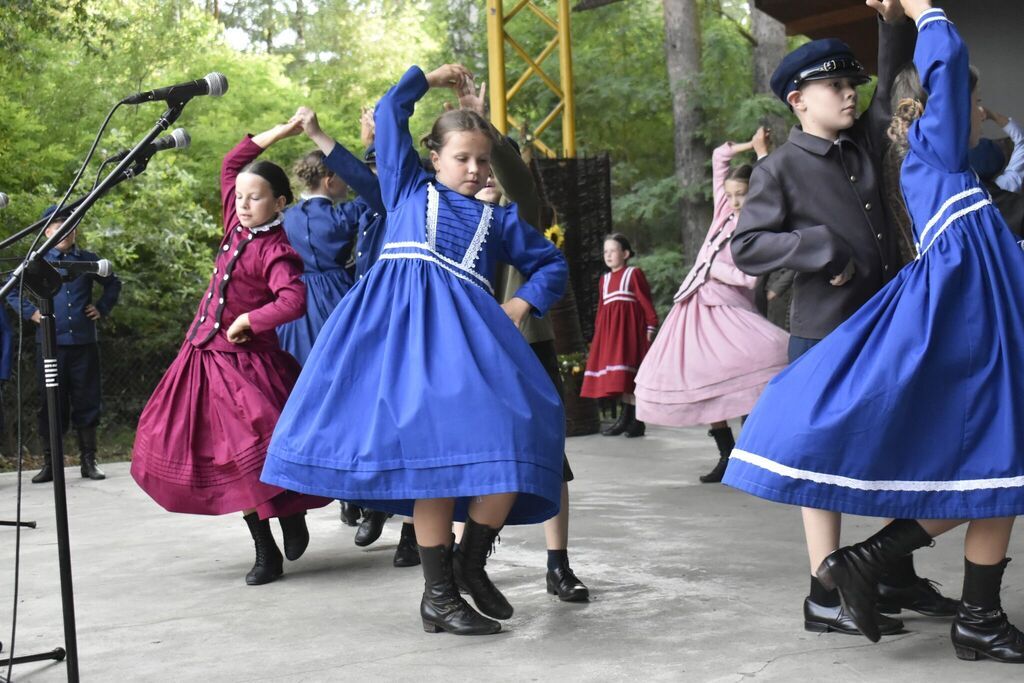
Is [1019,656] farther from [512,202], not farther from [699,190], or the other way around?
[699,190]

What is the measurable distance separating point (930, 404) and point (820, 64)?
1207mm

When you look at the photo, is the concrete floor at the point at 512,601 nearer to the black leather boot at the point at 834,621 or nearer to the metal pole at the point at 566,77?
the black leather boot at the point at 834,621

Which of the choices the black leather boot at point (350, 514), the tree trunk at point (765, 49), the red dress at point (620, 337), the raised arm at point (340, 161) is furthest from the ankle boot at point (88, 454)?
the tree trunk at point (765, 49)

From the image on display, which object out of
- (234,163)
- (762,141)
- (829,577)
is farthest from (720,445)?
(829,577)

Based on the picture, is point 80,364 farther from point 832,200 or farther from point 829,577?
point 829,577

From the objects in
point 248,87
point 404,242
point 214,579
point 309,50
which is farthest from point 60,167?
point 309,50

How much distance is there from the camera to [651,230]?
2067 centimetres

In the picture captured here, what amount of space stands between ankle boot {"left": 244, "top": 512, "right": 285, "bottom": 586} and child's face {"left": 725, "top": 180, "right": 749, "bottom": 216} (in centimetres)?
320

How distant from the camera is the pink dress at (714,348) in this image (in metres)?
6.73

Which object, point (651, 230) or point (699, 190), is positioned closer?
point (699, 190)

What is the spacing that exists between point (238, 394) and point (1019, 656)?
9.27ft

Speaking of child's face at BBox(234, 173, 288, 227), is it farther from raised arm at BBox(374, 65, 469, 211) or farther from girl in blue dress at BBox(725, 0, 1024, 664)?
girl in blue dress at BBox(725, 0, 1024, 664)

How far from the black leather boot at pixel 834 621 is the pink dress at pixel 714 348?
301 centimetres

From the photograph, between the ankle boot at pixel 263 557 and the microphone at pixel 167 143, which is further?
the ankle boot at pixel 263 557
